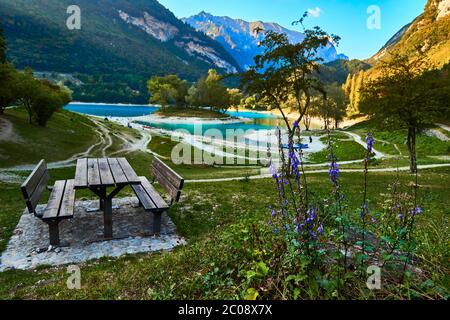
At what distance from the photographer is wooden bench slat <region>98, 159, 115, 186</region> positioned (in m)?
8.09

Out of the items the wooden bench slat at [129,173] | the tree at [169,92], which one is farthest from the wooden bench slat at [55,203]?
the tree at [169,92]

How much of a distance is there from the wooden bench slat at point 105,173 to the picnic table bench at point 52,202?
3.58 feet

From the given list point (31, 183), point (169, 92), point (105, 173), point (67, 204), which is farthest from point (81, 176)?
point (169, 92)

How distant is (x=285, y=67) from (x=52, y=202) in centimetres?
1335

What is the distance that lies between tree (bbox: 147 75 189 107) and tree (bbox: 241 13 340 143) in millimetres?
110325

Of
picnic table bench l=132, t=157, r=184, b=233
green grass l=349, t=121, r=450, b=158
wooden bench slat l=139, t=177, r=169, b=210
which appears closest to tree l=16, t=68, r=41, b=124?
picnic table bench l=132, t=157, r=184, b=233

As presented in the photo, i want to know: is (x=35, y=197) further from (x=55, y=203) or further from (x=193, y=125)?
(x=193, y=125)

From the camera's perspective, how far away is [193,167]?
1137 inches

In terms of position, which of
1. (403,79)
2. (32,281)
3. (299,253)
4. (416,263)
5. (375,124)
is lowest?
(32,281)

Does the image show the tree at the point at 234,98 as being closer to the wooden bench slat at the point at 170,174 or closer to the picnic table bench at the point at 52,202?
the wooden bench slat at the point at 170,174

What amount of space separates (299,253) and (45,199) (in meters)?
12.8

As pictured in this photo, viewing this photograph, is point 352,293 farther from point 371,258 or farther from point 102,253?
point 102,253

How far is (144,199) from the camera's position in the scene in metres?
9.30
